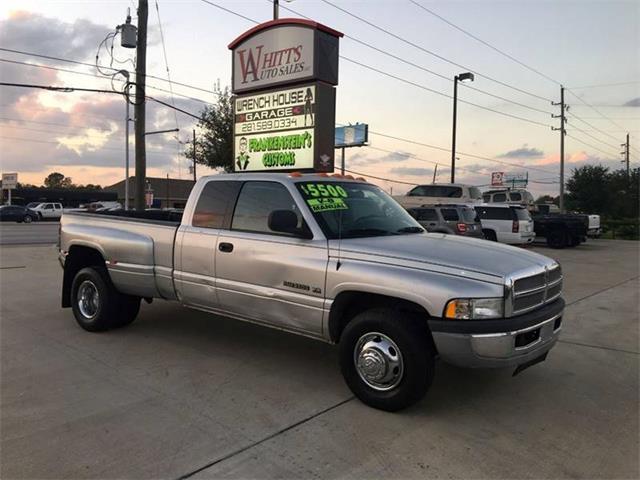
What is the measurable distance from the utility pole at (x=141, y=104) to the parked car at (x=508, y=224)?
12.9 metres

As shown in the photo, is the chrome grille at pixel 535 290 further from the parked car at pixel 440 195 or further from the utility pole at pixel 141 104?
the parked car at pixel 440 195

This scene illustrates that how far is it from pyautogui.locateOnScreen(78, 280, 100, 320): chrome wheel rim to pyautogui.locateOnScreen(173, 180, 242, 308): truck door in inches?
58.4

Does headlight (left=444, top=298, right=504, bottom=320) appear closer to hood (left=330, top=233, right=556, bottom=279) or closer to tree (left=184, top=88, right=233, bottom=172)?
hood (left=330, top=233, right=556, bottom=279)

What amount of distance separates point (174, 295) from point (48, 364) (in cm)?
135

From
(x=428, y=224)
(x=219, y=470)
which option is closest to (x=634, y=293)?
(x=428, y=224)

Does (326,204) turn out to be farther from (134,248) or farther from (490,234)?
(490,234)

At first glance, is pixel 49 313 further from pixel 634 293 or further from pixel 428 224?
pixel 428 224

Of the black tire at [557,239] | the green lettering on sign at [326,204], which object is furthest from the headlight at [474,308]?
the black tire at [557,239]

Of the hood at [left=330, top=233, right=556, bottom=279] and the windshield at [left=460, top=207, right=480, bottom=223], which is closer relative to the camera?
the hood at [left=330, top=233, right=556, bottom=279]

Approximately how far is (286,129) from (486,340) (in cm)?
911

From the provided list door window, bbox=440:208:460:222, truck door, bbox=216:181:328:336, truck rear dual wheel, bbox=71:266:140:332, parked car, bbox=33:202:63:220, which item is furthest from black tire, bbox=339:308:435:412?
parked car, bbox=33:202:63:220

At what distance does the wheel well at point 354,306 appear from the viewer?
13.0 ft

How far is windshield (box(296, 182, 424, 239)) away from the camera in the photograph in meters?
4.52

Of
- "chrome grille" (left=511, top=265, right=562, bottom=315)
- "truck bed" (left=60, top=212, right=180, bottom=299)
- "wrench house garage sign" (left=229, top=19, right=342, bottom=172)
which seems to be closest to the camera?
"chrome grille" (left=511, top=265, right=562, bottom=315)
